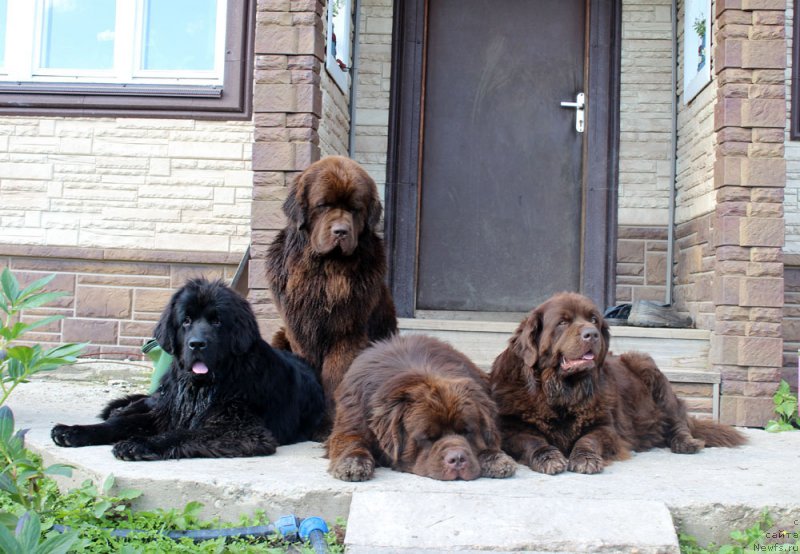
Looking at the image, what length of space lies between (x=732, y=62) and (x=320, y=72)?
3.04 m

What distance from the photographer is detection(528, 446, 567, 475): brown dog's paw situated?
12.8 ft

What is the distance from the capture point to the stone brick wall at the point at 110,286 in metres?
6.93

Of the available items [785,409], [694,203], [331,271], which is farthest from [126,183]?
[785,409]

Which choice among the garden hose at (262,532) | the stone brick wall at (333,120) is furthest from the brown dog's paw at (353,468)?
the stone brick wall at (333,120)

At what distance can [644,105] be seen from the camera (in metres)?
7.40

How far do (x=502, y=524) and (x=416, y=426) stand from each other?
2.38ft

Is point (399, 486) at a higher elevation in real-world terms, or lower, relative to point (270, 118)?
lower

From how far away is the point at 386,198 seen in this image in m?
7.44

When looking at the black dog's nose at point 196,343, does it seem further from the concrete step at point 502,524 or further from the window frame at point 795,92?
the window frame at point 795,92

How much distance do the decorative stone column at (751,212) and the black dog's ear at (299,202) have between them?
122 inches

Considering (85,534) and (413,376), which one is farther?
(413,376)

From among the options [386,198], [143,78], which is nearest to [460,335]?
[386,198]

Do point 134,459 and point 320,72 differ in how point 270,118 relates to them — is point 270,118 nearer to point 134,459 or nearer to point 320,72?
point 320,72

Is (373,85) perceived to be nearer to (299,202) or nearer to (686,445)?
(299,202)
